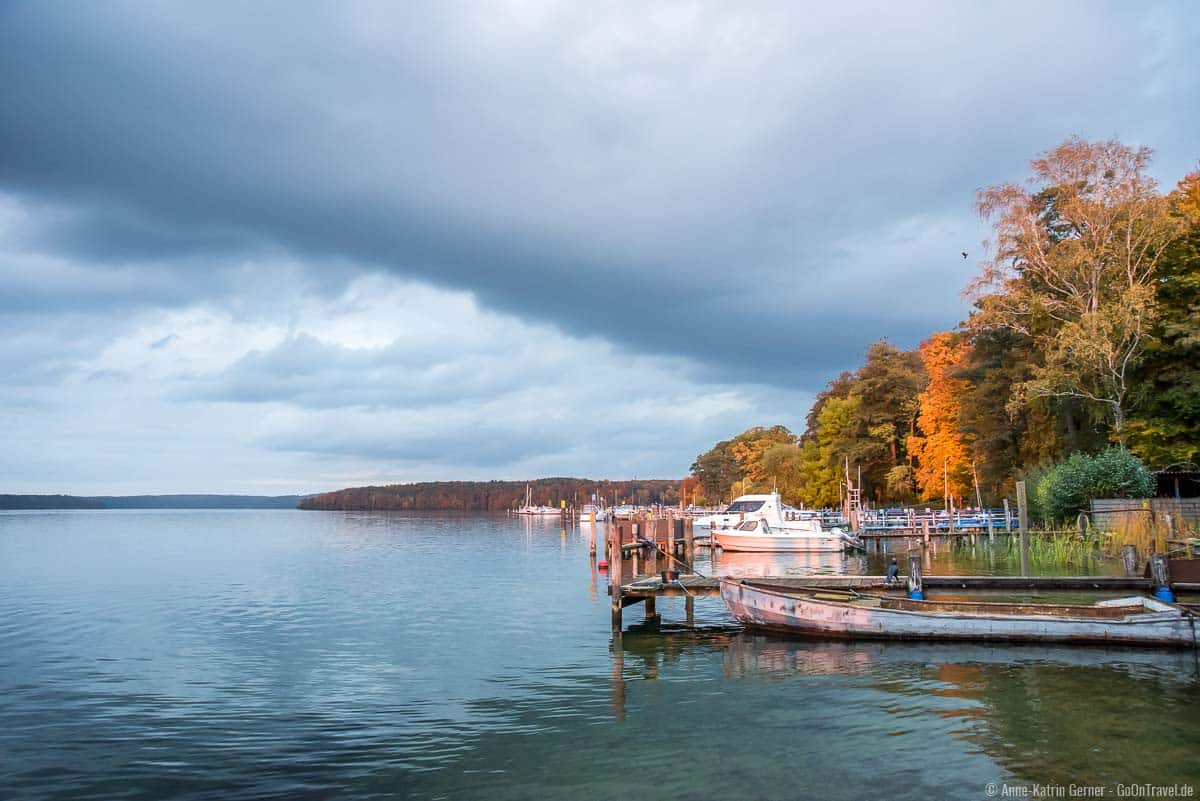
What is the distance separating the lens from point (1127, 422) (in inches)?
1350

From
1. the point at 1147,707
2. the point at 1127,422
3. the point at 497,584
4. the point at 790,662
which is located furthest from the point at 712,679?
the point at 1127,422

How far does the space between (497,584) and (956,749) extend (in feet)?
82.8

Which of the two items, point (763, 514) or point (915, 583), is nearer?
point (915, 583)

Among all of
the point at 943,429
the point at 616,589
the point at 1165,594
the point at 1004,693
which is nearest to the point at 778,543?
the point at 943,429

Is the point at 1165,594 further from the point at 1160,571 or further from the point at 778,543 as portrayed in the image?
the point at 778,543

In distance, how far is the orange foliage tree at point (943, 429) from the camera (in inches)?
2320

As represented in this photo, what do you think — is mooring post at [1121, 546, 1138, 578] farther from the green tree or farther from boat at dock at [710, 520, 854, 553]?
boat at dock at [710, 520, 854, 553]

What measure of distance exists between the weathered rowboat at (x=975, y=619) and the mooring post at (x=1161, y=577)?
173 centimetres

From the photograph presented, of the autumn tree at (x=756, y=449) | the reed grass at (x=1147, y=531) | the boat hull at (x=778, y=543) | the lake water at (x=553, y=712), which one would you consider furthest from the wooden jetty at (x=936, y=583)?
the autumn tree at (x=756, y=449)

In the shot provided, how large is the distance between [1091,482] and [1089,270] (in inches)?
397

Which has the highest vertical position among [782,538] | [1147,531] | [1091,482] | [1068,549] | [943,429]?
[943,429]

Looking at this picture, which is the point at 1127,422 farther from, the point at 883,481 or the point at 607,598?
the point at 883,481

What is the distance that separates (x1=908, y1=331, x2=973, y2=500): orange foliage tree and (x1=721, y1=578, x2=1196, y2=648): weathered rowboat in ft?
138

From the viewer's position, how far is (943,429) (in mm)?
60375
